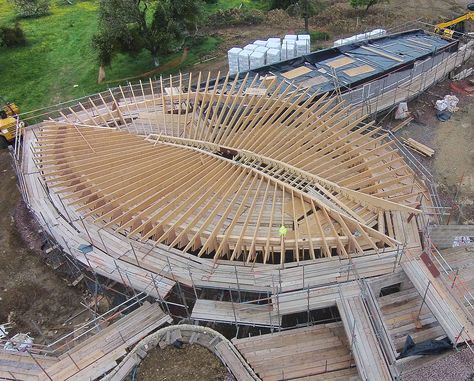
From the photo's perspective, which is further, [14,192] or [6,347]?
[14,192]

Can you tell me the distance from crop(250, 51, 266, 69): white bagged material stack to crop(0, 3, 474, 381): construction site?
766 centimetres

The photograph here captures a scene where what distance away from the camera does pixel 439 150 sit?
2202cm

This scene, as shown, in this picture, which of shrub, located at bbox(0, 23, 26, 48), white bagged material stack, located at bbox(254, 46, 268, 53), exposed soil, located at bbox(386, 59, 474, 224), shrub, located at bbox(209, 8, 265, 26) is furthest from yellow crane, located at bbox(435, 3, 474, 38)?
shrub, located at bbox(0, 23, 26, 48)

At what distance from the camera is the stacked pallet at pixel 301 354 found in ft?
41.2

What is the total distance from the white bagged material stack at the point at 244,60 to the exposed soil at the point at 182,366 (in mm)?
18093

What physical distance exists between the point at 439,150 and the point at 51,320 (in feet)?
64.3

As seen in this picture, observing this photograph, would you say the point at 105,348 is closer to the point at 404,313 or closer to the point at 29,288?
the point at 29,288

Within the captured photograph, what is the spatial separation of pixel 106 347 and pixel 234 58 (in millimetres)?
18831

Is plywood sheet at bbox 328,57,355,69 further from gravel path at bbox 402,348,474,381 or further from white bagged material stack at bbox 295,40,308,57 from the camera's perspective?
gravel path at bbox 402,348,474,381

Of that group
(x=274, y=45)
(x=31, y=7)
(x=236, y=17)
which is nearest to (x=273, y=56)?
(x=274, y=45)

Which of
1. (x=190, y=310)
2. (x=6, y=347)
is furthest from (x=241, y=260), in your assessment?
(x=6, y=347)

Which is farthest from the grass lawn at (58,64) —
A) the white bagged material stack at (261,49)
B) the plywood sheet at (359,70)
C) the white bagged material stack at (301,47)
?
the plywood sheet at (359,70)

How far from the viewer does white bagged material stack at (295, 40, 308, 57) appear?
26609mm

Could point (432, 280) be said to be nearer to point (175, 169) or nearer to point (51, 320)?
point (175, 169)
